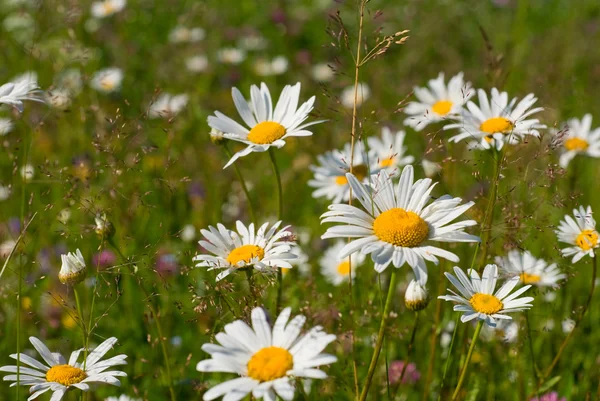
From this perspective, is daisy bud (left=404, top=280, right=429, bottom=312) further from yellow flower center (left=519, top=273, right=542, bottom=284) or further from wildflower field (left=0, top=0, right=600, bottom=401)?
yellow flower center (left=519, top=273, right=542, bottom=284)

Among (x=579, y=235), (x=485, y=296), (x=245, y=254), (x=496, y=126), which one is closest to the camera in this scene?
(x=485, y=296)

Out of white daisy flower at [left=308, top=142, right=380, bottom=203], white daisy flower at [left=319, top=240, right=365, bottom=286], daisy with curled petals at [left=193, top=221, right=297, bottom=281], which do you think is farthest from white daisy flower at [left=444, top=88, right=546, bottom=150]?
white daisy flower at [left=319, top=240, right=365, bottom=286]

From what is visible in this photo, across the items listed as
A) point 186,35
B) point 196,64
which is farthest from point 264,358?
point 186,35

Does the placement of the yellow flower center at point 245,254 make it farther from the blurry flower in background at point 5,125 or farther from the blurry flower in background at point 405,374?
the blurry flower in background at point 5,125

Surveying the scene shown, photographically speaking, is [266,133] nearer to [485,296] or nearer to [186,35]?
[485,296]

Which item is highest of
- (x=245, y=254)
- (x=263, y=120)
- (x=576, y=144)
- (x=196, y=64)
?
(x=196, y=64)

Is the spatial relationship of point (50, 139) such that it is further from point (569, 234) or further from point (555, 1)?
point (555, 1)

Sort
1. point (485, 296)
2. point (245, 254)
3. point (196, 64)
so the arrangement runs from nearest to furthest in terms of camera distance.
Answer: point (485, 296), point (245, 254), point (196, 64)
